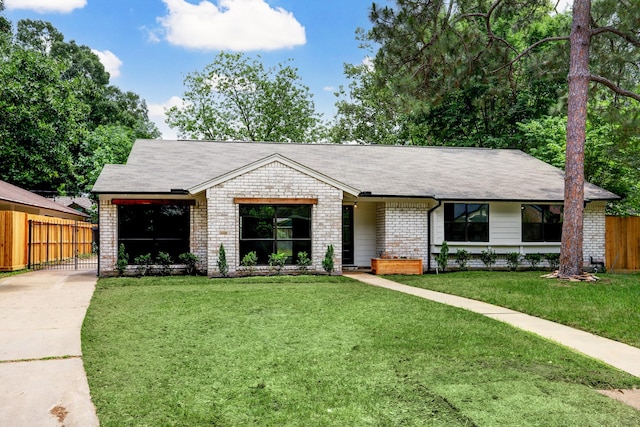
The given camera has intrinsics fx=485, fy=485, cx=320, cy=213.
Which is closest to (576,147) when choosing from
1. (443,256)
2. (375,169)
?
(443,256)

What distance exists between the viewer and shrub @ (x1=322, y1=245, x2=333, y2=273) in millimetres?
14391

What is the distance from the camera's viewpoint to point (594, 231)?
54.9ft

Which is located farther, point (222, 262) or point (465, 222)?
point (465, 222)

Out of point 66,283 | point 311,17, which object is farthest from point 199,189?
point 311,17

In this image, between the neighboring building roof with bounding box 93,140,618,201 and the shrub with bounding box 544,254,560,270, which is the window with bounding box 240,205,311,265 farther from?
the shrub with bounding box 544,254,560,270

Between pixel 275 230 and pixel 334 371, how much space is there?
10.0m

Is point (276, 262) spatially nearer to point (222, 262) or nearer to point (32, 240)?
point (222, 262)

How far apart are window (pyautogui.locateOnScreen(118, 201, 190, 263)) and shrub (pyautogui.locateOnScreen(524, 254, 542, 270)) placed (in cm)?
1121

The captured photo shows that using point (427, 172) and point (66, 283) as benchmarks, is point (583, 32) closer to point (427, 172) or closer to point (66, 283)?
point (427, 172)

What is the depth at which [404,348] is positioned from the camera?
5.68 meters

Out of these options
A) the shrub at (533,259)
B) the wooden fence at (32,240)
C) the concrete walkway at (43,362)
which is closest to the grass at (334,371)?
the concrete walkway at (43,362)

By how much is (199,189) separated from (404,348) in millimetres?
9380

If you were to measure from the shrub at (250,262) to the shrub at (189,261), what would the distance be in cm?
152

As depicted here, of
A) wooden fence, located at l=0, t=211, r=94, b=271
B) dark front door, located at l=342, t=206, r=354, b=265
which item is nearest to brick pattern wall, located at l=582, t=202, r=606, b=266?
dark front door, located at l=342, t=206, r=354, b=265
